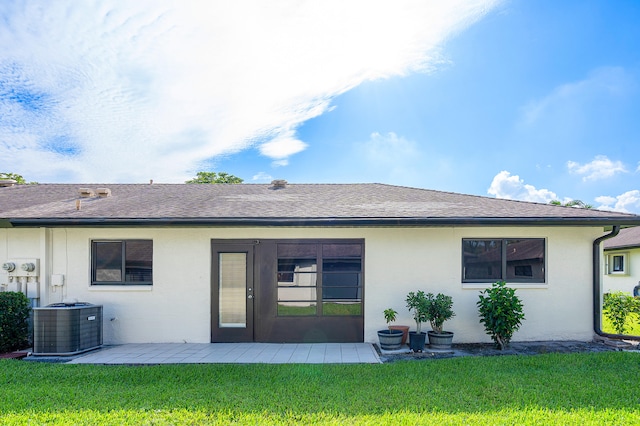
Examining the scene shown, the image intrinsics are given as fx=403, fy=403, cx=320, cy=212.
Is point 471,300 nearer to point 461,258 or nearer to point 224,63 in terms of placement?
point 461,258

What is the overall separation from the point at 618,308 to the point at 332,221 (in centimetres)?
722

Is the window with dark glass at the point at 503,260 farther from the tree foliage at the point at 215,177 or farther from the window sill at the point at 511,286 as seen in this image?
the tree foliage at the point at 215,177

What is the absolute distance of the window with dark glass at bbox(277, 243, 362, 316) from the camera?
8852mm

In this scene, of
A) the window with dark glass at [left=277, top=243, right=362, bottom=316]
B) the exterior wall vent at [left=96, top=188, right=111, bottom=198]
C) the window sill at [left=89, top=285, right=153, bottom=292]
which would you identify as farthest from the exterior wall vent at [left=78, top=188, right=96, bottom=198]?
the window with dark glass at [left=277, top=243, right=362, bottom=316]

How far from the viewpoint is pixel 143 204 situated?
9883 mm

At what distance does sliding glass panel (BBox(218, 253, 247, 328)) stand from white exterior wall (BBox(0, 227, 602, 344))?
30cm

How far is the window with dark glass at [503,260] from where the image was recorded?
8.90 metres

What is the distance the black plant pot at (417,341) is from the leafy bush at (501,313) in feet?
4.34

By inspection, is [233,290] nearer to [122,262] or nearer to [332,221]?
[122,262]

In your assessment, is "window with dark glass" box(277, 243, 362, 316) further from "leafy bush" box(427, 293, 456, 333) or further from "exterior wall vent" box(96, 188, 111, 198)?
"exterior wall vent" box(96, 188, 111, 198)

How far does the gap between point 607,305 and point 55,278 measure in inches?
504

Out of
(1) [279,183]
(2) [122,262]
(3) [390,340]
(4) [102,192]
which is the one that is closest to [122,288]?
(2) [122,262]

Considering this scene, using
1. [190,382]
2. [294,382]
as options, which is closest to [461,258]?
[294,382]

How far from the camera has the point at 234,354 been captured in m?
7.80
